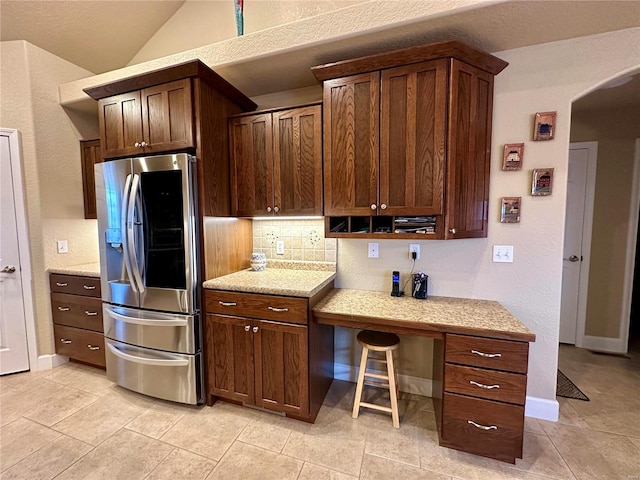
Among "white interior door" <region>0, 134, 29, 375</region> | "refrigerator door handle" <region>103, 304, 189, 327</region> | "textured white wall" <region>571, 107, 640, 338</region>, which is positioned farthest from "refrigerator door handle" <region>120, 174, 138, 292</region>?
"textured white wall" <region>571, 107, 640, 338</region>

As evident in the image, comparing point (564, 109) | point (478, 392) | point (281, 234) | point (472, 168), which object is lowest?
point (478, 392)

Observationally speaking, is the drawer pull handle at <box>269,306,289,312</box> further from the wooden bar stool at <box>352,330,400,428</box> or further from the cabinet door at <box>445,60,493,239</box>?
the cabinet door at <box>445,60,493,239</box>

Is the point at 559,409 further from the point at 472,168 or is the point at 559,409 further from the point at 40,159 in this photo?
the point at 40,159

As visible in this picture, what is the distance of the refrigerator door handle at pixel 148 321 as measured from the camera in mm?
1975

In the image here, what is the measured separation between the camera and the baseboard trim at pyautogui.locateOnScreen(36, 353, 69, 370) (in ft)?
8.61

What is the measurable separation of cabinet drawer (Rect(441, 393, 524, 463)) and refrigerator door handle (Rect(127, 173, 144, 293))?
2276 mm

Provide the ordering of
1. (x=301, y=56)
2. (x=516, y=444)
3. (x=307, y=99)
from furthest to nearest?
(x=307, y=99), (x=301, y=56), (x=516, y=444)

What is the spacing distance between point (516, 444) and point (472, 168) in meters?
1.65

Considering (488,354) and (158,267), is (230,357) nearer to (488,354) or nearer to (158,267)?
(158,267)

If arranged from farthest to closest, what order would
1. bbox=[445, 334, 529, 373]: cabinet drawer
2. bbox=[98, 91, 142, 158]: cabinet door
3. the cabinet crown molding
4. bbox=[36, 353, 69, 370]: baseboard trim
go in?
bbox=[36, 353, 69, 370]: baseboard trim, bbox=[98, 91, 142, 158]: cabinet door, the cabinet crown molding, bbox=[445, 334, 529, 373]: cabinet drawer

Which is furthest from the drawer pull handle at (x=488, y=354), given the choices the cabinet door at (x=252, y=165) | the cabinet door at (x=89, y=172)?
the cabinet door at (x=89, y=172)

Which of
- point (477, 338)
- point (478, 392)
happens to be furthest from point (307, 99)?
point (478, 392)

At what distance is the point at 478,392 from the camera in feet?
5.02

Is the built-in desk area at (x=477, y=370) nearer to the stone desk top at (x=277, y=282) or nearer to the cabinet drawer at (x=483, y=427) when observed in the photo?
the cabinet drawer at (x=483, y=427)
